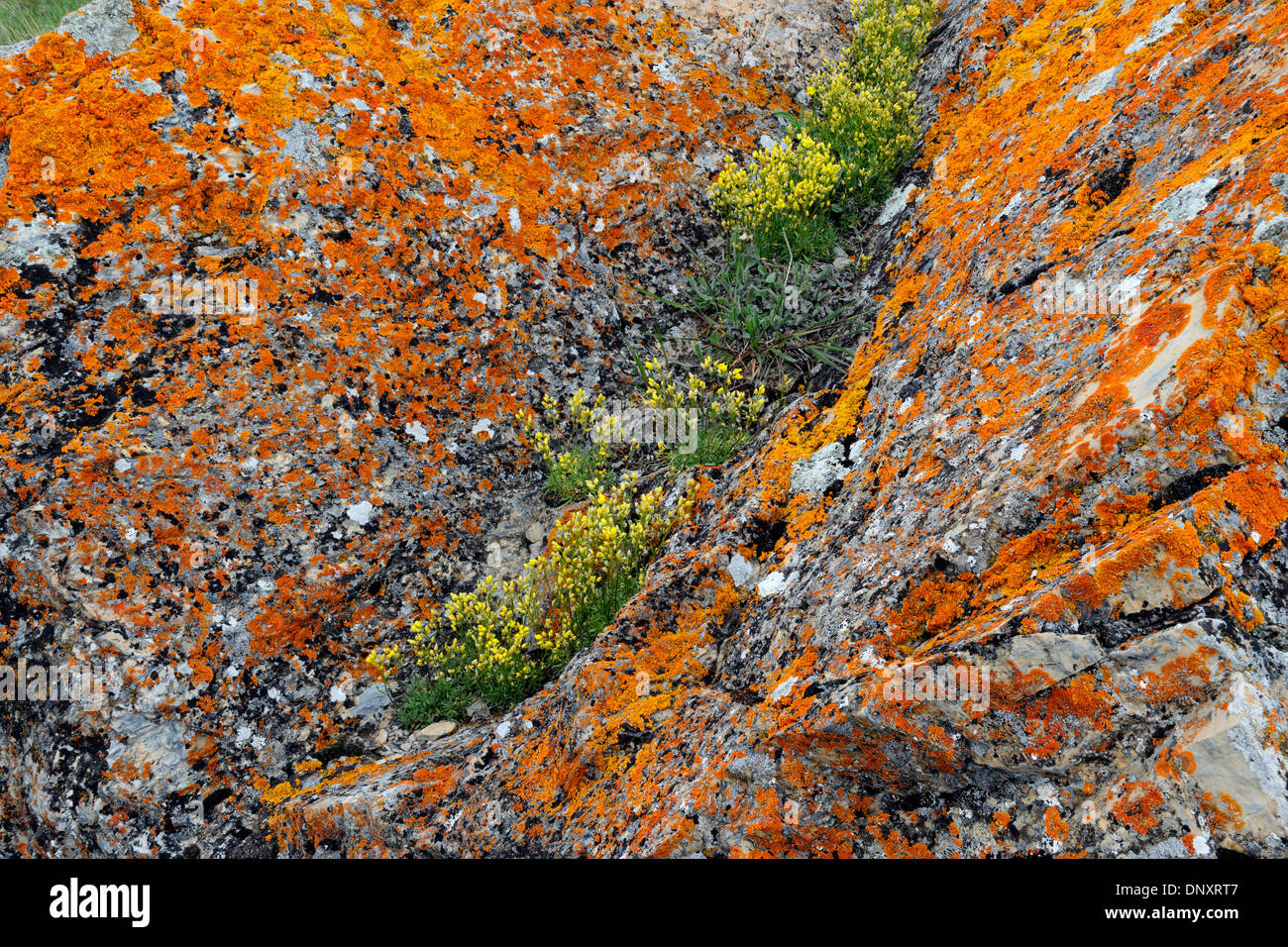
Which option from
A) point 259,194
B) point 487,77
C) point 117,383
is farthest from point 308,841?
point 487,77

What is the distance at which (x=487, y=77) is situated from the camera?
5047 millimetres

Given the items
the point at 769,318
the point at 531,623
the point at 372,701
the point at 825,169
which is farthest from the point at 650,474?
the point at 825,169

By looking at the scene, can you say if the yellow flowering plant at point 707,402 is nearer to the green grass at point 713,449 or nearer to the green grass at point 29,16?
the green grass at point 713,449

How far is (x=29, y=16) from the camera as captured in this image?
23.9 feet

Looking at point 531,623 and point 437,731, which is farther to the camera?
point 531,623

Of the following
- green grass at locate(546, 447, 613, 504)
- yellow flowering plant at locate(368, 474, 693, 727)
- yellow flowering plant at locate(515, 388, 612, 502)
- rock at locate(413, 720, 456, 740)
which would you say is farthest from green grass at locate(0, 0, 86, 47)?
rock at locate(413, 720, 456, 740)

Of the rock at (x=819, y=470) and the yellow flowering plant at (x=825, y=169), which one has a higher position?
the yellow flowering plant at (x=825, y=169)

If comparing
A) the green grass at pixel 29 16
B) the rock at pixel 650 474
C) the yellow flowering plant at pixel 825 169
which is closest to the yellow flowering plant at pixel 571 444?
the rock at pixel 650 474

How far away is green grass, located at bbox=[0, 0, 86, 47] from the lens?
22.5ft

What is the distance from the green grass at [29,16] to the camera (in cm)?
686

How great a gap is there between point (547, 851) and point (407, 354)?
9.42 ft

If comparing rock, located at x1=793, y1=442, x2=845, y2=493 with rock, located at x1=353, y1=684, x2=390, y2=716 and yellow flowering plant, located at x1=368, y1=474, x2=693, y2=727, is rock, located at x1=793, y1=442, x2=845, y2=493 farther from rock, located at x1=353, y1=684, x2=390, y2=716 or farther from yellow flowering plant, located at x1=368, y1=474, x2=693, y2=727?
rock, located at x1=353, y1=684, x2=390, y2=716

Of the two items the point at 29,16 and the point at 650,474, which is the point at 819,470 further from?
the point at 29,16
